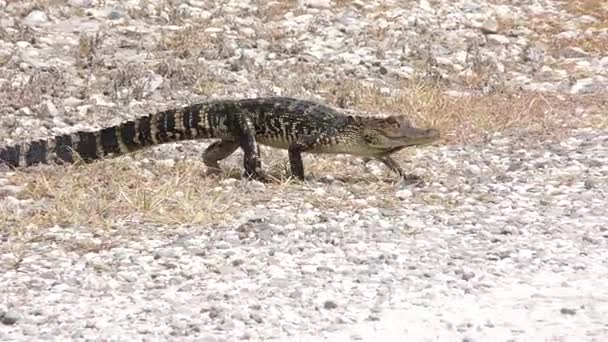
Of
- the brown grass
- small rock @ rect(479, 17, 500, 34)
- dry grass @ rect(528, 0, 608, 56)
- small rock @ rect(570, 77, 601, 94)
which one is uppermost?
the brown grass

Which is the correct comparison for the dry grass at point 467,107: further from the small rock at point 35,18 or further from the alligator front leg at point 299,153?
the small rock at point 35,18

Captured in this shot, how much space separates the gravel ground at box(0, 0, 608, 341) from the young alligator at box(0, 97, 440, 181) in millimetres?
280

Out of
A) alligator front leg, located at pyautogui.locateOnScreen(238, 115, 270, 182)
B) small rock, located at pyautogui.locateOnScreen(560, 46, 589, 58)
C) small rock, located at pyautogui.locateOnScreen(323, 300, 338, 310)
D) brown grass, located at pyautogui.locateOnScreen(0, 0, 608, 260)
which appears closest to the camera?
small rock, located at pyautogui.locateOnScreen(323, 300, 338, 310)

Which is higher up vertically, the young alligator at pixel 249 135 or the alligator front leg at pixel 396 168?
the young alligator at pixel 249 135

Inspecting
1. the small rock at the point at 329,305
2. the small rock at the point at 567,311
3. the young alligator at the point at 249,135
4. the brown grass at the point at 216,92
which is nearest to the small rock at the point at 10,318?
the brown grass at the point at 216,92

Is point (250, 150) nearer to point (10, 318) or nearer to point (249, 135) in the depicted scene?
point (249, 135)

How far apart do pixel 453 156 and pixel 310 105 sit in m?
1.34

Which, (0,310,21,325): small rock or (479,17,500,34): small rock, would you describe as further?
(479,17,500,34): small rock

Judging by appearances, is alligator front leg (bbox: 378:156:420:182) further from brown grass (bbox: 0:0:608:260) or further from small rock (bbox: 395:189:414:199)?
small rock (bbox: 395:189:414:199)

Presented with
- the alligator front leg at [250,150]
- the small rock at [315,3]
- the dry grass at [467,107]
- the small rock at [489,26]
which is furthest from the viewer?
the small rock at [315,3]

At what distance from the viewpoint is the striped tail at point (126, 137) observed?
31.4 feet

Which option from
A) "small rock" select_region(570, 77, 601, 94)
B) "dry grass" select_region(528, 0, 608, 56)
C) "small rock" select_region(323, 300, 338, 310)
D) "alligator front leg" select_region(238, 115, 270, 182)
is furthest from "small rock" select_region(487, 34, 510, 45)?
"small rock" select_region(323, 300, 338, 310)

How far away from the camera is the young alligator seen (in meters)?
9.54

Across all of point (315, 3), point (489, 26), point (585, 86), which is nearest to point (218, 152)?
point (585, 86)
